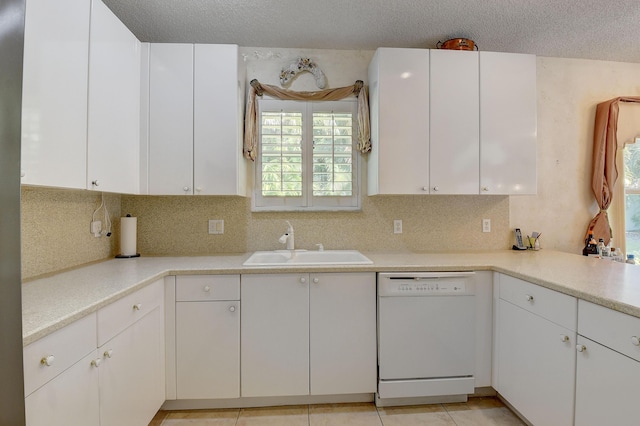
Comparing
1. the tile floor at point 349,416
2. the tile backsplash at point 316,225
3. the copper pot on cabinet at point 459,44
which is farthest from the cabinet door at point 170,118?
the copper pot on cabinet at point 459,44

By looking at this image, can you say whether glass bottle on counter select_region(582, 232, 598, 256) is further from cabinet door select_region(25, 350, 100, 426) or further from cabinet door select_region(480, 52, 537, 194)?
cabinet door select_region(25, 350, 100, 426)

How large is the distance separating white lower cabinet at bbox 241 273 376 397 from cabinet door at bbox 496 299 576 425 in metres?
0.76

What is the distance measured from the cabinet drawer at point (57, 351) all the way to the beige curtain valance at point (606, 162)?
3459 mm

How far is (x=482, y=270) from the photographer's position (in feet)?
6.25

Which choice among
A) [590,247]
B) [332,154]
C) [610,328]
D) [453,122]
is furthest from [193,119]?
[590,247]

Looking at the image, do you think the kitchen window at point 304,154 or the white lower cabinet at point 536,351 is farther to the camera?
the kitchen window at point 304,154

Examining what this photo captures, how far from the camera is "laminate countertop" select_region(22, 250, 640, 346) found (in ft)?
3.63

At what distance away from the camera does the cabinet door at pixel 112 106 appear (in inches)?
59.1

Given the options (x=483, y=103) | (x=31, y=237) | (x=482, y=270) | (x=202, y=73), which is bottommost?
(x=482, y=270)

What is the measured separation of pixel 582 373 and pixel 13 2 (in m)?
2.15

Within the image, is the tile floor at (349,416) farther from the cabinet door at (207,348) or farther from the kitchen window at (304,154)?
the kitchen window at (304,154)

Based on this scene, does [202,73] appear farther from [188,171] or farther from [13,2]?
[13,2]

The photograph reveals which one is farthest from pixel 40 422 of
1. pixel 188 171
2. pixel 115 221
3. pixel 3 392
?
pixel 115 221

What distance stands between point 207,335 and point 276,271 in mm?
→ 546
